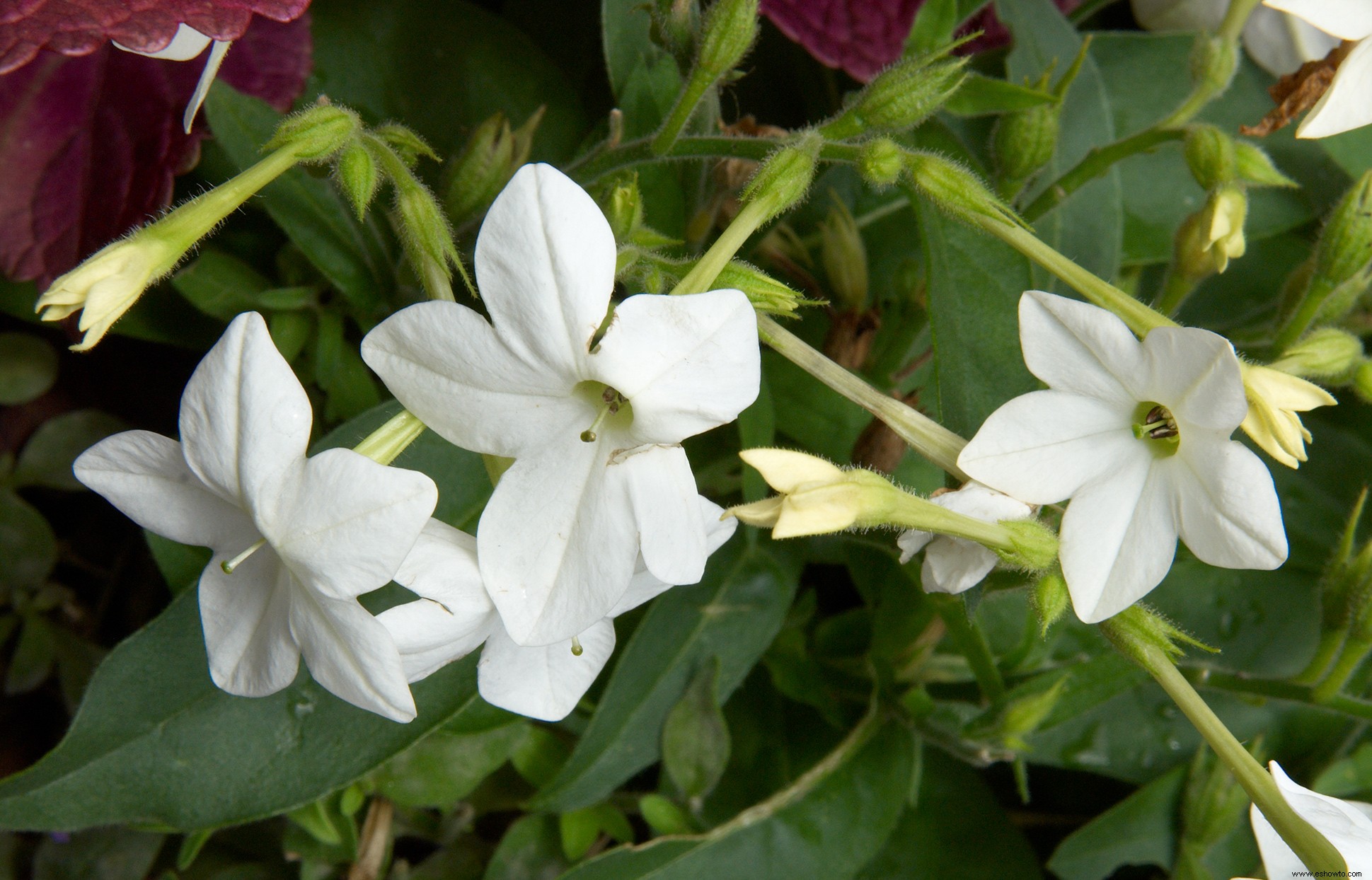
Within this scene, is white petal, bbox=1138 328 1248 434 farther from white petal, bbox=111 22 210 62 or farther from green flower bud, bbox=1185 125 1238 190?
white petal, bbox=111 22 210 62

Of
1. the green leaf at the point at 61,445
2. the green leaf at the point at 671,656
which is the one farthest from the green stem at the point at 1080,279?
the green leaf at the point at 61,445

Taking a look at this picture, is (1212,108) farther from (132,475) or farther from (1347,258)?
(132,475)

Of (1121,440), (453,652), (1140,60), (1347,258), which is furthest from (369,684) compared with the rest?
(1140,60)

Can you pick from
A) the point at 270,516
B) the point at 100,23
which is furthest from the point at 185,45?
the point at 270,516

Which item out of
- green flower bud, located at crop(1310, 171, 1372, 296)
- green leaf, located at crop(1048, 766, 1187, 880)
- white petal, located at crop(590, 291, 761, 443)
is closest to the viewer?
white petal, located at crop(590, 291, 761, 443)

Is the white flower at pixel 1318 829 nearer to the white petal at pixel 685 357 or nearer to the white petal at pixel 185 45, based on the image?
the white petal at pixel 685 357

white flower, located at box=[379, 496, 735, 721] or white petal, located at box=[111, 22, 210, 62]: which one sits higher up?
white petal, located at box=[111, 22, 210, 62]

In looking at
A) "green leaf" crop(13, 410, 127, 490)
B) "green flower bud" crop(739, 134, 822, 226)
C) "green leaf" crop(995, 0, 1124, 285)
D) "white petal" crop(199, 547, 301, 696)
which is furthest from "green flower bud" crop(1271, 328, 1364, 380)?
"green leaf" crop(13, 410, 127, 490)

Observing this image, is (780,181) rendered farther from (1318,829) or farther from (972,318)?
(1318,829)
